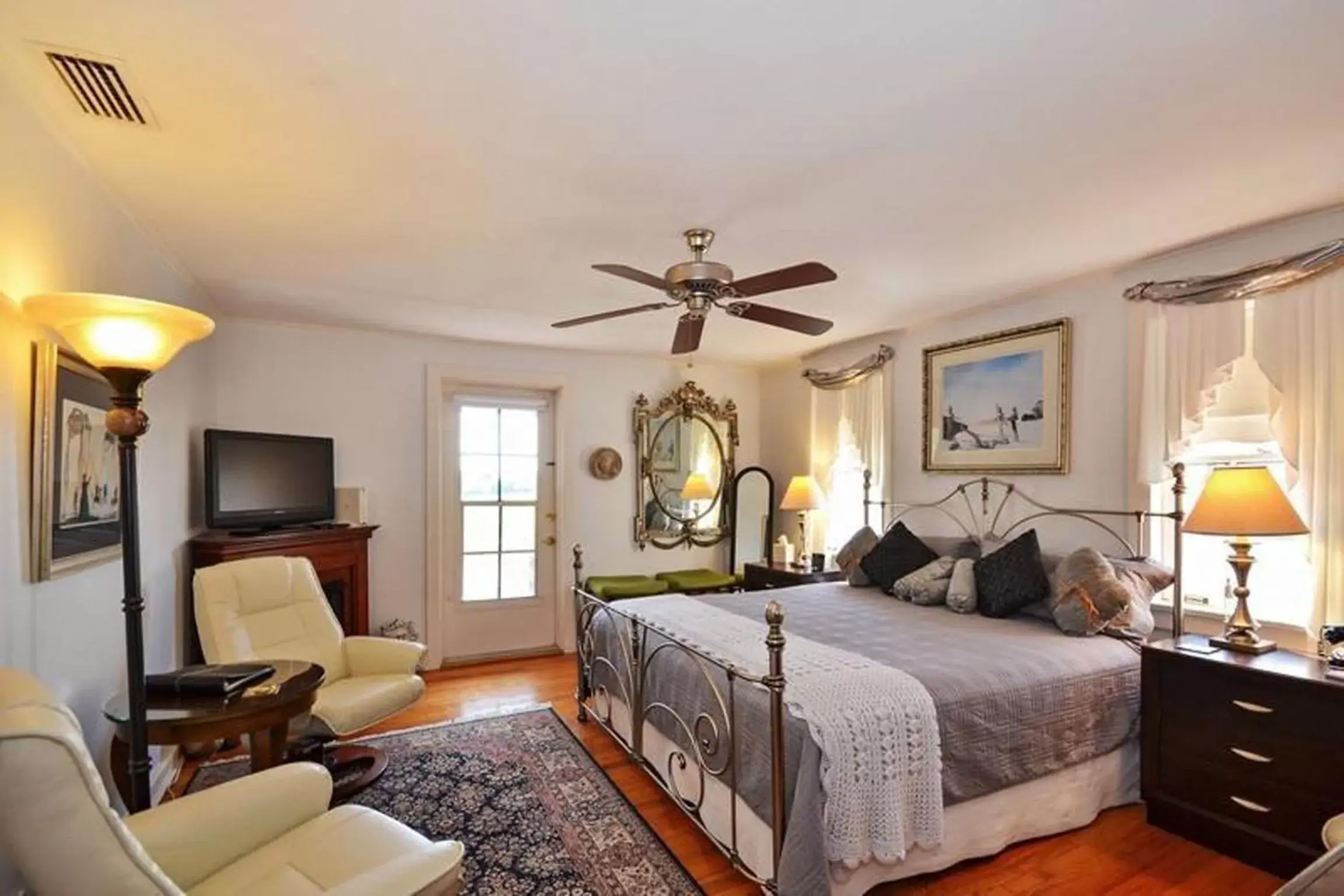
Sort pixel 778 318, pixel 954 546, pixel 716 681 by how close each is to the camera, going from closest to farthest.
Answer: pixel 716 681
pixel 778 318
pixel 954 546

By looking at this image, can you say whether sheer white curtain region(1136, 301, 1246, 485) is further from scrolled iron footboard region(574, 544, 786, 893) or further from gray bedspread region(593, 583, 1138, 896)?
scrolled iron footboard region(574, 544, 786, 893)

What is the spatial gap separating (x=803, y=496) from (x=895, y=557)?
1.09 m

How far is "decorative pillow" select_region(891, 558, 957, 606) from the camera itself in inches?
139

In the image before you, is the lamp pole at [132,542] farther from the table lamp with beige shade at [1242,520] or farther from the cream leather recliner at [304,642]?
the table lamp with beige shade at [1242,520]

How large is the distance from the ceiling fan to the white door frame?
2.22 meters

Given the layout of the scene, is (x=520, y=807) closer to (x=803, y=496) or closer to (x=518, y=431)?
(x=803, y=496)

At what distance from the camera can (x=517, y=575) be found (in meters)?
5.20

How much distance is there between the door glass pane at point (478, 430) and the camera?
5.00 meters

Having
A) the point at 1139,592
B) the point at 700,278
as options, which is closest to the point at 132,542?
the point at 700,278

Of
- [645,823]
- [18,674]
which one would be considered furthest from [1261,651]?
[18,674]

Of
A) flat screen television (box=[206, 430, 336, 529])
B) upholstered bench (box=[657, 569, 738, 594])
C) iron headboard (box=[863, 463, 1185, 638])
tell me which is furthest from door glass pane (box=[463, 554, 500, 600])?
iron headboard (box=[863, 463, 1185, 638])

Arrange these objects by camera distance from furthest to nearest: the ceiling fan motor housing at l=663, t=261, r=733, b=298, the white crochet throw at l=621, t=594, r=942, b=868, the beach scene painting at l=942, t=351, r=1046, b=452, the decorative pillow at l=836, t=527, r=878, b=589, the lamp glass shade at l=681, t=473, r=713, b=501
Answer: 1. the lamp glass shade at l=681, t=473, r=713, b=501
2. the decorative pillow at l=836, t=527, r=878, b=589
3. the beach scene painting at l=942, t=351, r=1046, b=452
4. the ceiling fan motor housing at l=663, t=261, r=733, b=298
5. the white crochet throw at l=621, t=594, r=942, b=868

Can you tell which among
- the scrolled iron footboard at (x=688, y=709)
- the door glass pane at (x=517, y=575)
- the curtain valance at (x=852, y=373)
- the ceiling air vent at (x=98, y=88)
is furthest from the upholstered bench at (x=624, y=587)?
the ceiling air vent at (x=98, y=88)

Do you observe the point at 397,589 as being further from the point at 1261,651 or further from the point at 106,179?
the point at 1261,651
